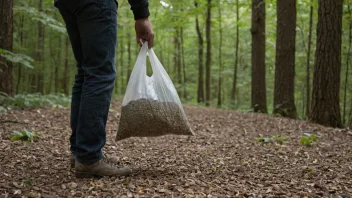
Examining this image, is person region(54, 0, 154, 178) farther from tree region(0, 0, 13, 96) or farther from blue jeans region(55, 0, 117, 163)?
tree region(0, 0, 13, 96)

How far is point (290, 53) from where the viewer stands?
8078 millimetres

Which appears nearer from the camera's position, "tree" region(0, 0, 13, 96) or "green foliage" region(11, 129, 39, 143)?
"green foliage" region(11, 129, 39, 143)

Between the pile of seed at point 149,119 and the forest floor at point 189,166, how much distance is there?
328mm

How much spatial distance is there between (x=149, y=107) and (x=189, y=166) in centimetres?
70

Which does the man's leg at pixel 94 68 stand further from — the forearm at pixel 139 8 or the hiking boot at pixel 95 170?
the forearm at pixel 139 8

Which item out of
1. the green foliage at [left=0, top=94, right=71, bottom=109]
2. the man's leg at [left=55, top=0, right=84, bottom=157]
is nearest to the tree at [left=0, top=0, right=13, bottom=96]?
the green foliage at [left=0, top=94, right=71, bottom=109]

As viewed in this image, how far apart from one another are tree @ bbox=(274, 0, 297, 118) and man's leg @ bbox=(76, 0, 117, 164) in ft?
21.2

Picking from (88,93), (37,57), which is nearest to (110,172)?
(88,93)

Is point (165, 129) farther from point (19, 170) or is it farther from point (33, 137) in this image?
point (33, 137)

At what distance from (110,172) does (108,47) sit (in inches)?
34.6

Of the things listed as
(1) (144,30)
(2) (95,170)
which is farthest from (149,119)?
(1) (144,30)

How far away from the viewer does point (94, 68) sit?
231 centimetres

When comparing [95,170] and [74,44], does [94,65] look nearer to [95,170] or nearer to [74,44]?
[74,44]

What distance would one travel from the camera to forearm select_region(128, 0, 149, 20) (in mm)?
2461
